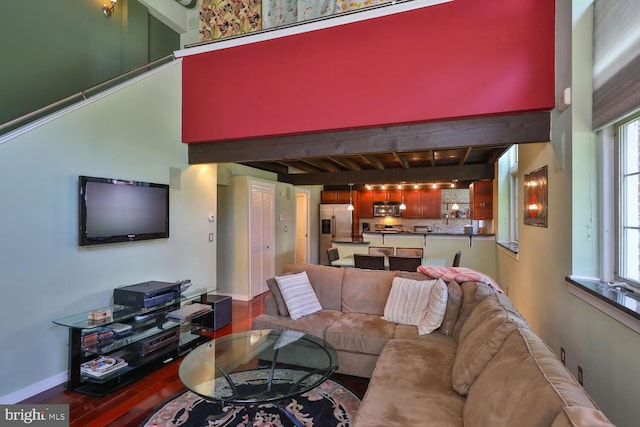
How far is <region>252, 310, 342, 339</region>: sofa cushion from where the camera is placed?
286cm

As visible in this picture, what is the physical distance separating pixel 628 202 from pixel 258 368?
2.71 metres

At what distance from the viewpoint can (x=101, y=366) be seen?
264 cm

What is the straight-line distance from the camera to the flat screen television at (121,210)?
282 cm

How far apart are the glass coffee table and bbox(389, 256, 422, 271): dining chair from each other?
1.97 m

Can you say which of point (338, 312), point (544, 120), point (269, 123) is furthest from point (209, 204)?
point (544, 120)

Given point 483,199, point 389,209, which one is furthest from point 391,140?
point 389,209

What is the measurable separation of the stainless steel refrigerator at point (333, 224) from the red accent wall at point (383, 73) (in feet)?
17.8

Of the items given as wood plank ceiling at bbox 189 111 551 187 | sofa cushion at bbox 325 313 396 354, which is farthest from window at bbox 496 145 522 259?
sofa cushion at bbox 325 313 396 354

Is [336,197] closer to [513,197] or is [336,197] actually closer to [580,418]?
[513,197]

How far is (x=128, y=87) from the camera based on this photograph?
10.8 feet

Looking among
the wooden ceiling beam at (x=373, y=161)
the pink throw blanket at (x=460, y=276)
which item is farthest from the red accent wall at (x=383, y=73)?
the wooden ceiling beam at (x=373, y=161)

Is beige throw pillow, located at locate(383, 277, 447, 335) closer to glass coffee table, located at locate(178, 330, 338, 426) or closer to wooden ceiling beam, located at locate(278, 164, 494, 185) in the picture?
glass coffee table, located at locate(178, 330, 338, 426)

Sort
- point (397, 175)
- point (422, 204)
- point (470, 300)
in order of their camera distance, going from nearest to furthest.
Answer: point (470, 300)
point (397, 175)
point (422, 204)

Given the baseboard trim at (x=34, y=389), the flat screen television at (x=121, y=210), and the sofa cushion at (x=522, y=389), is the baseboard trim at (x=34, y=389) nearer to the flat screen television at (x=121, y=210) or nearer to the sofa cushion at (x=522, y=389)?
the flat screen television at (x=121, y=210)
